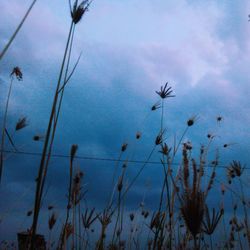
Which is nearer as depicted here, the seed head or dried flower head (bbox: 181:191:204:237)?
dried flower head (bbox: 181:191:204:237)

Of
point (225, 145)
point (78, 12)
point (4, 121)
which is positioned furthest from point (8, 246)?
point (78, 12)

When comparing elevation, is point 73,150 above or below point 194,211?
above

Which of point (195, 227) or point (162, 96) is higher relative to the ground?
point (162, 96)

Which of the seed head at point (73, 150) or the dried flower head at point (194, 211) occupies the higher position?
the seed head at point (73, 150)

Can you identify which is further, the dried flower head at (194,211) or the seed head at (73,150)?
the seed head at (73,150)

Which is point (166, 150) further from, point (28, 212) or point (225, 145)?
point (28, 212)

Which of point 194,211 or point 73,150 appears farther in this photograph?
point 73,150

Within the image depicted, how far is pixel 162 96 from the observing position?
3.22 m

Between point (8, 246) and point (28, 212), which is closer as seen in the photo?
point (28, 212)

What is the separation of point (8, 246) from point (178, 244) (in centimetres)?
386

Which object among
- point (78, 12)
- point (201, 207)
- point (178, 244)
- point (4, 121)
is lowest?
point (178, 244)

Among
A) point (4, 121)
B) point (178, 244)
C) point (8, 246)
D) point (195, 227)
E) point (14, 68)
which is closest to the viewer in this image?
point (195, 227)

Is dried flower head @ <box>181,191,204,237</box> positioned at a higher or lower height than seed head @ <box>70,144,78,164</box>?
lower

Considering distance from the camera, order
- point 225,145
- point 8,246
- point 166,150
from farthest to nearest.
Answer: point 8,246, point 225,145, point 166,150
